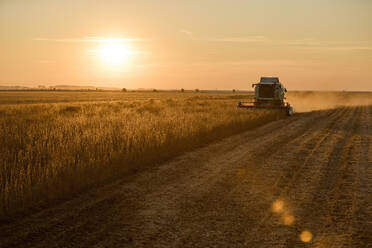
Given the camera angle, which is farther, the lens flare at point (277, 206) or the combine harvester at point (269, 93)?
the combine harvester at point (269, 93)

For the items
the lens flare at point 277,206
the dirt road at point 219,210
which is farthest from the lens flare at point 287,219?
the lens flare at point 277,206

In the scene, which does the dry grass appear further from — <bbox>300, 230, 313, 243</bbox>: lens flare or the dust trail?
the dust trail

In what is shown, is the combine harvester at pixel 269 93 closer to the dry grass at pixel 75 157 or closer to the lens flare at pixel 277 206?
the dry grass at pixel 75 157

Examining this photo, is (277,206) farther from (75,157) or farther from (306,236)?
(75,157)

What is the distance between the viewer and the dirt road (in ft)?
13.5

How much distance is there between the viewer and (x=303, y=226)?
4.54 metres

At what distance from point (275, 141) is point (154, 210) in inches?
351

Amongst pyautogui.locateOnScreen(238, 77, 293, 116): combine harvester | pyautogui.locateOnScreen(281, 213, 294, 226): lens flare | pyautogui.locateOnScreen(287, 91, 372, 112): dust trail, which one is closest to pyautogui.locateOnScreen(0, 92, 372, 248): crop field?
pyautogui.locateOnScreen(281, 213, 294, 226): lens flare

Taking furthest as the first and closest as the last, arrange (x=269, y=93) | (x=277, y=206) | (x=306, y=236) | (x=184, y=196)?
(x=269, y=93)
(x=184, y=196)
(x=277, y=206)
(x=306, y=236)

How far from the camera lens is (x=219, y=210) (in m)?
5.15

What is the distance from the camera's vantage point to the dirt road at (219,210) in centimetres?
411

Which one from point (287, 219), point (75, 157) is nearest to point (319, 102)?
point (75, 157)

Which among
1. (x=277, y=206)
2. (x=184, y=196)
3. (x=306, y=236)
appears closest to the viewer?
(x=306, y=236)

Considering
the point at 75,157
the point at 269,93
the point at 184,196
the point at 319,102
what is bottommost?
the point at 184,196
